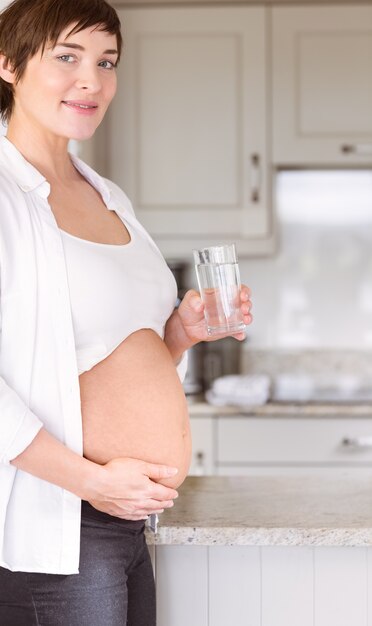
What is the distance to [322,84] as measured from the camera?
299cm

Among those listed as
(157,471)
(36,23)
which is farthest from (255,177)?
(157,471)

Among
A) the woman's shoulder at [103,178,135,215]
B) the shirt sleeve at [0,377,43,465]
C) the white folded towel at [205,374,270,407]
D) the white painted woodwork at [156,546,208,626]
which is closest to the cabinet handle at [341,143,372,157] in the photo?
the white folded towel at [205,374,270,407]

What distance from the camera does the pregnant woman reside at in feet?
3.42

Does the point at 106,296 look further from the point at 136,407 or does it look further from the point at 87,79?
the point at 87,79

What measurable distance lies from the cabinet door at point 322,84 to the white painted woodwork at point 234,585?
1901mm

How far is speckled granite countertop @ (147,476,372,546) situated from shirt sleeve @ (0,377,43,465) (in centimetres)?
34

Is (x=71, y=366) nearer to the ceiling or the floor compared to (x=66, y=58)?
nearer to the floor

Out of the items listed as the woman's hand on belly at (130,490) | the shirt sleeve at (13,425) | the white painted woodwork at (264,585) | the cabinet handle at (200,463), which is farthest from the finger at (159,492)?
the cabinet handle at (200,463)

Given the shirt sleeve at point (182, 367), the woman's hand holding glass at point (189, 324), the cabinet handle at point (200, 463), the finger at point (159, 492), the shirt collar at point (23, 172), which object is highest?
the shirt collar at point (23, 172)

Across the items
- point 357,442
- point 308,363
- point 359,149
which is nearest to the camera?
point 357,442

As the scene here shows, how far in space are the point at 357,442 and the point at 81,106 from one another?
182 centimetres

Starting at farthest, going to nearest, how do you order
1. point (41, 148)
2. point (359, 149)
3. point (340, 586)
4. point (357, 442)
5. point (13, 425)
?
1. point (359, 149)
2. point (357, 442)
3. point (340, 586)
4. point (41, 148)
5. point (13, 425)

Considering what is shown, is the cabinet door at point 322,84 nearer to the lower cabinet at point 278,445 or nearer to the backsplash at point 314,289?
the backsplash at point 314,289

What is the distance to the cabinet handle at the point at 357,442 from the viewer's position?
2721mm
